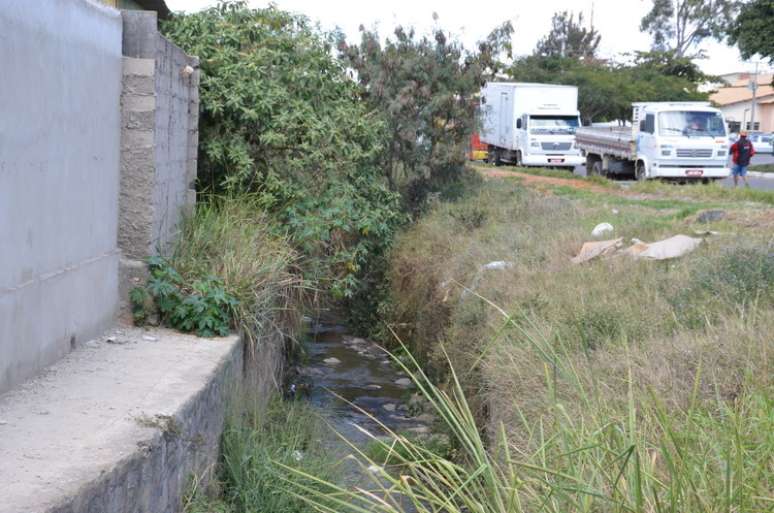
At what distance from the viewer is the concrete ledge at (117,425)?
4.34 m

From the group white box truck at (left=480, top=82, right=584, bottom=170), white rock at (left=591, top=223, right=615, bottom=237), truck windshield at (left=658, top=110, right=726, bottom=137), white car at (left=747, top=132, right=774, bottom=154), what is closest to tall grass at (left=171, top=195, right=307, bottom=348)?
white rock at (left=591, top=223, right=615, bottom=237)

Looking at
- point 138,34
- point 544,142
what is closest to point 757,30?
point 544,142

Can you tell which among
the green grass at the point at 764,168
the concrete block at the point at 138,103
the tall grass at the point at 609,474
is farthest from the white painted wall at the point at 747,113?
the tall grass at the point at 609,474

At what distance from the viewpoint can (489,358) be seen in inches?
314

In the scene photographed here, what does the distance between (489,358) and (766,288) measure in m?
2.21

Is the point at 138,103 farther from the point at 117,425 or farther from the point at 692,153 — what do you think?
the point at 692,153

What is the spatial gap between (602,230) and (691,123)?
56.8 feet

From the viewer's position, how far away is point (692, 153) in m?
27.9

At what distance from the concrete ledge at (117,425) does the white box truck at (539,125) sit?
28.1 metres

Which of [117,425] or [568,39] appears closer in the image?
[117,425]

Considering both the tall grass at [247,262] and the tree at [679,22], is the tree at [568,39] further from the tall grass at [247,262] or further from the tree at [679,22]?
the tall grass at [247,262]

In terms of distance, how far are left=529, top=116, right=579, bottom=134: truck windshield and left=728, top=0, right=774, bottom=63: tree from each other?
726 centimetres

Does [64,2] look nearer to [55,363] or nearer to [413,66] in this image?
[55,363]

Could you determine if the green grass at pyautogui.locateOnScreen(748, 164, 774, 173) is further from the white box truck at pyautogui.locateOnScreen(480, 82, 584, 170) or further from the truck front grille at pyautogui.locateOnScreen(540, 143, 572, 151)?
the truck front grille at pyautogui.locateOnScreen(540, 143, 572, 151)
